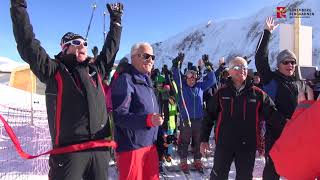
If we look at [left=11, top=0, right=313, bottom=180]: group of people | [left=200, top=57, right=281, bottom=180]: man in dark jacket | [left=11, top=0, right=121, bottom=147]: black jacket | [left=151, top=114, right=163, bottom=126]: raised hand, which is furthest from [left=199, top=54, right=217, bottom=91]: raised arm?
[left=11, top=0, right=121, bottom=147]: black jacket

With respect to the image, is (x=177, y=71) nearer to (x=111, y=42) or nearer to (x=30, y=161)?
(x=30, y=161)

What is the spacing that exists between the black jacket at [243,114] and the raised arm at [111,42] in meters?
1.30

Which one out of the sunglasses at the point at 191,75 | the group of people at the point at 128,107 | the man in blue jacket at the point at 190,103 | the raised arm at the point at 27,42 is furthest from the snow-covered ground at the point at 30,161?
the raised arm at the point at 27,42

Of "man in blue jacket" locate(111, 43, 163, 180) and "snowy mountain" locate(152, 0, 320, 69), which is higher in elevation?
"snowy mountain" locate(152, 0, 320, 69)

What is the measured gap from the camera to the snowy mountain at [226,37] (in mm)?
121088

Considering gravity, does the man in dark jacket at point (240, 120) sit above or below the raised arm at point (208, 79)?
below

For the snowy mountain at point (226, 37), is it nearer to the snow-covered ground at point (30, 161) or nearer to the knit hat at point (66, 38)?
the snow-covered ground at point (30, 161)

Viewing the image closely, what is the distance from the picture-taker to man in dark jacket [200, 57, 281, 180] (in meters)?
4.19

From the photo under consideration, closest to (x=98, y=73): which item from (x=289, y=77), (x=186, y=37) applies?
(x=289, y=77)

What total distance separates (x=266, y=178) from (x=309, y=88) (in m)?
2.61

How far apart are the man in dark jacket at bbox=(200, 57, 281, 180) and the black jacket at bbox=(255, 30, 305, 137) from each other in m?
0.16

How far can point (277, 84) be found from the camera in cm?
434

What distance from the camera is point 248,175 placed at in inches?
165

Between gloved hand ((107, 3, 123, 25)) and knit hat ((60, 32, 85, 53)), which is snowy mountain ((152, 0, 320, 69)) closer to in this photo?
gloved hand ((107, 3, 123, 25))
